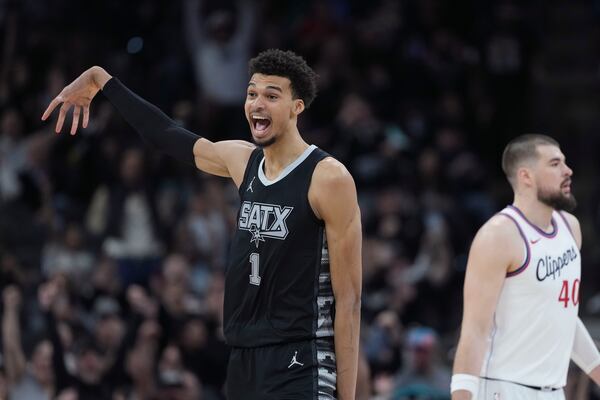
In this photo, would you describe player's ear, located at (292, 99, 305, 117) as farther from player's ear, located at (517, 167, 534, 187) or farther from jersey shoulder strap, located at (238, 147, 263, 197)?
player's ear, located at (517, 167, 534, 187)

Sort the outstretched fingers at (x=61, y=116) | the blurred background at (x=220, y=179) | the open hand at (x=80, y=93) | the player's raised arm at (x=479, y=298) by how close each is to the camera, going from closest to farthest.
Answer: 1. the outstretched fingers at (x=61, y=116)
2. the open hand at (x=80, y=93)
3. the player's raised arm at (x=479, y=298)
4. the blurred background at (x=220, y=179)

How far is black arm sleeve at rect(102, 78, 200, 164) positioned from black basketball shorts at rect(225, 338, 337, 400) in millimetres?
1277

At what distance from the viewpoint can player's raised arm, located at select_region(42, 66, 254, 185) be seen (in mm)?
Answer: 6637

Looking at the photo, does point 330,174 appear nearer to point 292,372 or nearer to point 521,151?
point 292,372

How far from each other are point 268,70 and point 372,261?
324 inches

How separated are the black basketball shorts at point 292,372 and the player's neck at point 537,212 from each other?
179 centimetres

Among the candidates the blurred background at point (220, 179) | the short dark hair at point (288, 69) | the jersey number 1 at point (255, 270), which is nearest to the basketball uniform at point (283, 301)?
the jersey number 1 at point (255, 270)

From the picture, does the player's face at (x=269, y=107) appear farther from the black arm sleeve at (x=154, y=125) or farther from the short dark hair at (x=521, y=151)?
the short dark hair at (x=521, y=151)

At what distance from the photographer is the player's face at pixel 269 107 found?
20.2 ft

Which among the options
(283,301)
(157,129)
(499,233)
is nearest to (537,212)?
(499,233)

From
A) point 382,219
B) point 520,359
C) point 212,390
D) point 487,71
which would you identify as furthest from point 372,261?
point 520,359

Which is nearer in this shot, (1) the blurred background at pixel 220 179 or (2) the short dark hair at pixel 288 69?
(2) the short dark hair at pixel 288 69

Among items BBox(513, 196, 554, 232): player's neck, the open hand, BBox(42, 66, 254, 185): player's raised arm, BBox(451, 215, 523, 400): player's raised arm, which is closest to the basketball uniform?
BBox(42, 66, 254, 185): player's raised arm

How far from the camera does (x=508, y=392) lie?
7.04 m
